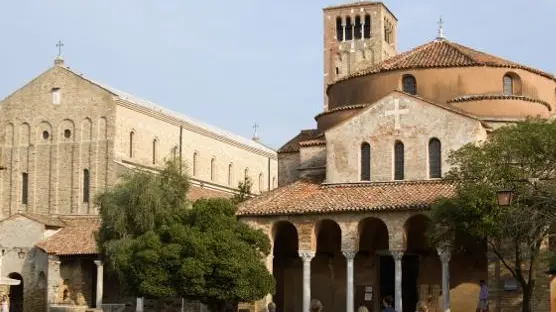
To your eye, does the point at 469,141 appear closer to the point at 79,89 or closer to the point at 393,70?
the point at 393,70

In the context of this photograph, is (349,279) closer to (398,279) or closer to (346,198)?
(398,279)

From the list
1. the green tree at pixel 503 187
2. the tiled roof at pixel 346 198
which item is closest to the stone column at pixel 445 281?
the tiled roof at pixel 346 198

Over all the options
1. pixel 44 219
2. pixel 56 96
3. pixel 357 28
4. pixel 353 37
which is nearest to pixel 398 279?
pixel 44 219

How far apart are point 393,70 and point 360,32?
30.3 metres

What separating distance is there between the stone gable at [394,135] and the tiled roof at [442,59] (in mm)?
3271

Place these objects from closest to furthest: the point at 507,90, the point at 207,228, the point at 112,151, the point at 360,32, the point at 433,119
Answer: the point at 207,228
the point at 433,119
the point at 507,90
the point at 112,151
the point at 360,32

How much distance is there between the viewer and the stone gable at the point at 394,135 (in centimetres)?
3662

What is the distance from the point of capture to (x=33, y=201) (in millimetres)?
52562

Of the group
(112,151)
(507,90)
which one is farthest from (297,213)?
(112,151)

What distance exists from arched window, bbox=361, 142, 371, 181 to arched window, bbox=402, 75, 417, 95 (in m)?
3.71

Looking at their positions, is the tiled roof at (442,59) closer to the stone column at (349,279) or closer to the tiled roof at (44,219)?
the stone column at (349,279)

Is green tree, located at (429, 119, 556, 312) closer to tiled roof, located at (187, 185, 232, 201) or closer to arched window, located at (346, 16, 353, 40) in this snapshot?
tiled roof, located at (187, 185, 232, 201)

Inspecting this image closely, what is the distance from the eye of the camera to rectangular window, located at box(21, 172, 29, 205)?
174 ft

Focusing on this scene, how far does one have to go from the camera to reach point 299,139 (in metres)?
45.8
